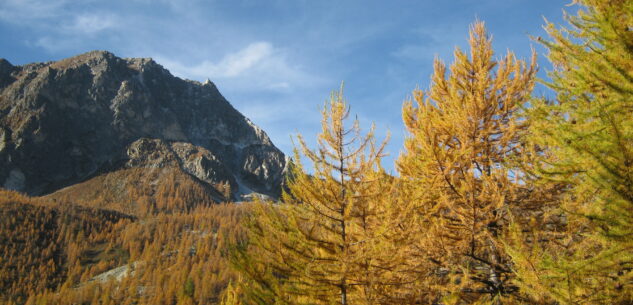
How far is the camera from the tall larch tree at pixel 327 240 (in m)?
4.89

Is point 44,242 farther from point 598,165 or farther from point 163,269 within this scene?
point 598,165

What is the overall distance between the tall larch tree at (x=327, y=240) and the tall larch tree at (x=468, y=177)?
20.0 inches

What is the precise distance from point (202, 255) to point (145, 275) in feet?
56.5

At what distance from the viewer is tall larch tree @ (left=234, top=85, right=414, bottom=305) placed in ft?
16.0

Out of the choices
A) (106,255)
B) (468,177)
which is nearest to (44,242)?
(106,255)

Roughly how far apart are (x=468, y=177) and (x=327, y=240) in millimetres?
2135

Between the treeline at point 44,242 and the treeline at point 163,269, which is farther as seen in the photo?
the treeline at point 44,242

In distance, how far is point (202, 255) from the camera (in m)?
114

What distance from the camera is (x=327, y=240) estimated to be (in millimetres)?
→ 5262

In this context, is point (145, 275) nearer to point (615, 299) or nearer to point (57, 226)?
point (57, 226)

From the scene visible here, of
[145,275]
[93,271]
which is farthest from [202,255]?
[93,271]

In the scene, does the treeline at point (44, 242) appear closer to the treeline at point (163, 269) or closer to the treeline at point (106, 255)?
the treeline at point (106, 255)

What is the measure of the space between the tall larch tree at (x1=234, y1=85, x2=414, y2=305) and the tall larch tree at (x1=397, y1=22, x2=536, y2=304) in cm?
51

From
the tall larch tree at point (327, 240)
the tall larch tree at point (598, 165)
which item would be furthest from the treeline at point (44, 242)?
the tall larch tree at point (598, 165)
